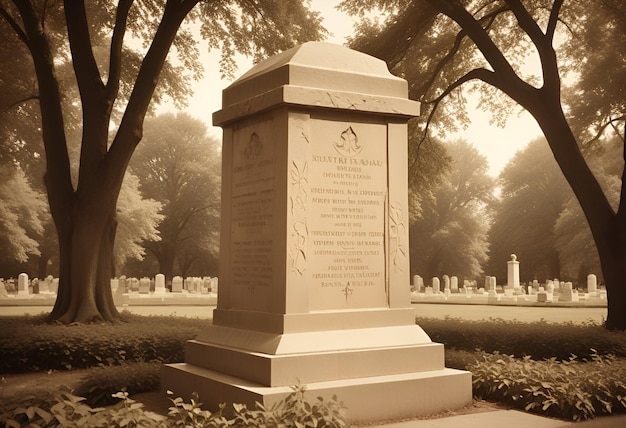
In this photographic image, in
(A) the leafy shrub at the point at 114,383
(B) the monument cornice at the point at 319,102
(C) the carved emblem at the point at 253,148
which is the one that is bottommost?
(A) the leafy shrub at the point at 114,383

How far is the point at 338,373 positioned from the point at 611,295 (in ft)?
30.9

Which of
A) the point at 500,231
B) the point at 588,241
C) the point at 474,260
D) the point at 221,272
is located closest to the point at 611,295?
the point at 221,272

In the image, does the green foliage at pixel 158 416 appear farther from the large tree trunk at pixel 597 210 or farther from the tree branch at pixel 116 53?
the tree branch at pixel 116 53

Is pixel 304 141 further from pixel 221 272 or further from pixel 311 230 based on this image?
pixel 221 272

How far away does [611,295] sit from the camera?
14.5 m

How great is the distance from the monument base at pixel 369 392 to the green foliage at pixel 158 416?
485 mm

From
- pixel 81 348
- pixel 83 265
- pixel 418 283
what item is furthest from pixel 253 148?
pixel 418 283

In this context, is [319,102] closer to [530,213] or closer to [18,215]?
[18,215]

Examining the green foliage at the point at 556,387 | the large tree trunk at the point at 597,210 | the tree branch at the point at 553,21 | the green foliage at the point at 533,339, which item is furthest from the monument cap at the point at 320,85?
the tree branch at the point at 553,21

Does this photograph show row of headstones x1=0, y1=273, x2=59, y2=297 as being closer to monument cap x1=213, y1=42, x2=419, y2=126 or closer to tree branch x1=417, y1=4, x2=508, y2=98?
tree branch x1=417, y1=4, x2=508, y2=98

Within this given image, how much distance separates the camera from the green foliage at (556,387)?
7.46m

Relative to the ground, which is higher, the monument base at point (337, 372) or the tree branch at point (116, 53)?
the tree branch at point (116, 53)

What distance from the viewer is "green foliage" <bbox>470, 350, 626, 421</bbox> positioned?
24.5ft

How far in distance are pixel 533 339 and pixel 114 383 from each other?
7.18 m
